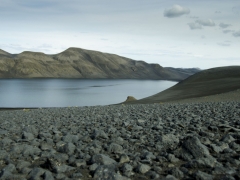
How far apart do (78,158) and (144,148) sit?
4.38ft

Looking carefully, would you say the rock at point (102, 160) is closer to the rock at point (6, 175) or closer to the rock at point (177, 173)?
the rock at point (177, 173)

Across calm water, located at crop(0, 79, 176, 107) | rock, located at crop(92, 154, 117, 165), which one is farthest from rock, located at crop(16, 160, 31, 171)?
calm water, located at crop(0, 79, 176, 107)

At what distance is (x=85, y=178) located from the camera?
14.7 ft

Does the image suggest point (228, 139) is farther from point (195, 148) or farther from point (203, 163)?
point (203, 163)

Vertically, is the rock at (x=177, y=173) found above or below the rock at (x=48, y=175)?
above

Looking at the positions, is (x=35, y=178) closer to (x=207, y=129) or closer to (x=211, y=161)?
(x=211, y=161)

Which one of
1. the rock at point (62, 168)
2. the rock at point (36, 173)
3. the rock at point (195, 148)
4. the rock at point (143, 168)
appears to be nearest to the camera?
the rock at point (36, 173)

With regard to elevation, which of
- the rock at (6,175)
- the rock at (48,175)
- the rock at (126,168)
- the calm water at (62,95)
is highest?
the rock at (126,168)

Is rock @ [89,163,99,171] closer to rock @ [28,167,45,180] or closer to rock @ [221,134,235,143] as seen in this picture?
rock @ [28,167,45,180]

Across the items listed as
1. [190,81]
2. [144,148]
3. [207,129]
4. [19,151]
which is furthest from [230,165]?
[190,81]

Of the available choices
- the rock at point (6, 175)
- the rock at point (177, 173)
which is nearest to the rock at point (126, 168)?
the rock at point (177, 173)

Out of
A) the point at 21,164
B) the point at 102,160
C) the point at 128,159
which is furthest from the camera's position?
the point at 128,159

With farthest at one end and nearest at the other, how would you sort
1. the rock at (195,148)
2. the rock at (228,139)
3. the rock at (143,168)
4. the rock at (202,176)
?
the rock at (228,139)
the rock at (195,148)
the rock at (143,168)
the rock at (202,176)

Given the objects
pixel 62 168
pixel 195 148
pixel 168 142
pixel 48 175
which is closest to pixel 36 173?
pixel 48 175
